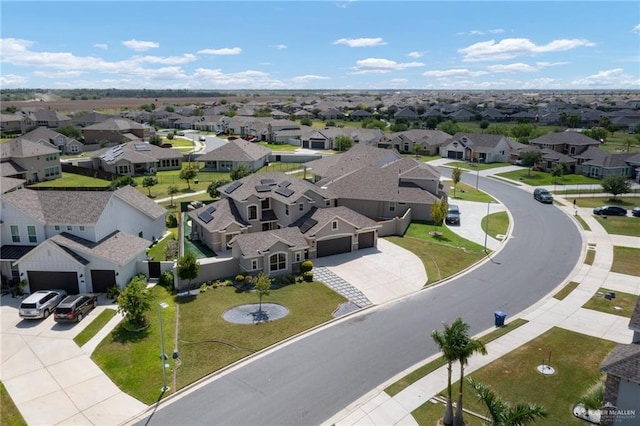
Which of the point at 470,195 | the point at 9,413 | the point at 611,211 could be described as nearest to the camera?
the point at 9,413

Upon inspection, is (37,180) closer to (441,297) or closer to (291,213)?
(291,213)

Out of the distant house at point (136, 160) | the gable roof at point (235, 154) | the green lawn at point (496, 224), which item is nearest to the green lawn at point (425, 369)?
the green lawn at point (496, 224)

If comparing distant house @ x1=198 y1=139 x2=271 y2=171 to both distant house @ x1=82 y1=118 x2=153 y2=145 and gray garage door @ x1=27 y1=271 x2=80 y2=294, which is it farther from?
gray garage door @ x1=27 y1=271 x2=80 y2=294

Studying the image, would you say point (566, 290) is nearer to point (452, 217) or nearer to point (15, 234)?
point (452, 217)

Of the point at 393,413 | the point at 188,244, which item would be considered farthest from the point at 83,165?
the point at 393,413

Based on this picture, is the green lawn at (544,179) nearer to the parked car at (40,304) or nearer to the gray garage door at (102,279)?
the gray garage door at (102,279)

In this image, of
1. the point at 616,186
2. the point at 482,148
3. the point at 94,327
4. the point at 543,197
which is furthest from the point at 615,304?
the point at 482,148
